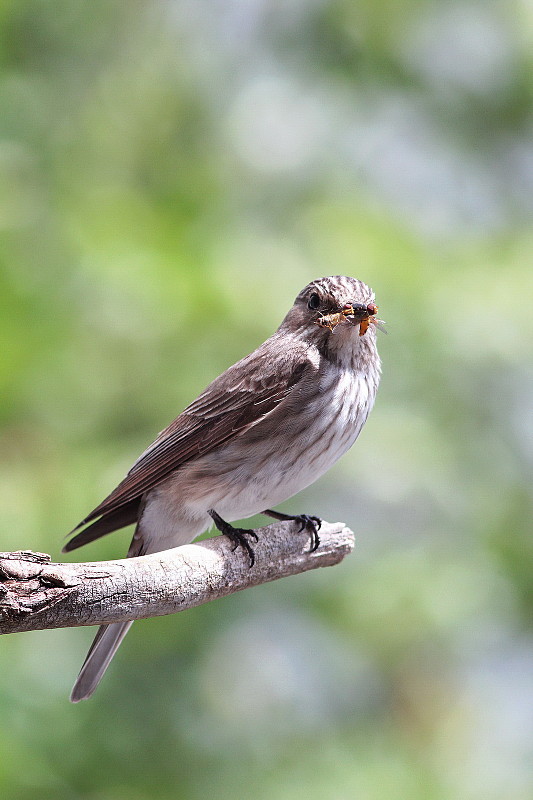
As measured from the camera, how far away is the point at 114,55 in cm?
526

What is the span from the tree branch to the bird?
0.07 m

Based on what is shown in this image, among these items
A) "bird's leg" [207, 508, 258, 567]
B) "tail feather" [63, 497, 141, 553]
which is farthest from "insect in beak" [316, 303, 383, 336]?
"tail feather" [63, 497, 141, 553]

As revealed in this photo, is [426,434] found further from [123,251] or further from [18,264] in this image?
[18,264]

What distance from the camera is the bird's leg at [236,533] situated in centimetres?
240

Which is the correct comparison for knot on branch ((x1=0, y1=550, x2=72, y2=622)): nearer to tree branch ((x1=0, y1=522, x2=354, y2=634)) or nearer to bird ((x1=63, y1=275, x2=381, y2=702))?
tree branch ((x1=0, y1=522, x2=354, y2=634))

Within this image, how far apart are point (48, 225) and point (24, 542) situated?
1544 millimetres

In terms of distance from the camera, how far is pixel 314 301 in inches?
96.7

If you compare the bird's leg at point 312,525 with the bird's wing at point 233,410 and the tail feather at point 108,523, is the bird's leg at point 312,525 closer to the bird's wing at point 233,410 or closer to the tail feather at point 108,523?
the bird's wing at point 233,410

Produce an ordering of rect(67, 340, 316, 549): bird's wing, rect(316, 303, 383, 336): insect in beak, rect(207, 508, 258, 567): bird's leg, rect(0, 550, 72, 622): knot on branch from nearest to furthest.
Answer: rect(0, 550, 72, 622): knot on branch → rect(316, 303, 383, 336): insect in beak → rect(207, 508, 258, 567): bird's leg → rect(67, 340, 316, 549): bird's wing

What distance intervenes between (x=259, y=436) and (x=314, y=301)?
0.37 meters

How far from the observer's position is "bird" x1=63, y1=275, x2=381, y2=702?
248cm

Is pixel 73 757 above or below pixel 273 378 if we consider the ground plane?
below

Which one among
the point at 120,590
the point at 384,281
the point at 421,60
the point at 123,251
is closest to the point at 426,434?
the point at 384,281

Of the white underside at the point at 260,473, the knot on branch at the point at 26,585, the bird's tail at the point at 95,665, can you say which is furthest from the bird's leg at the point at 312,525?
the knot on branch at the point at 26,585
